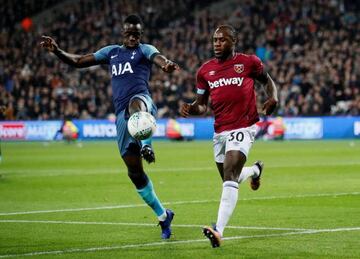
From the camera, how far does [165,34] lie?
5031 centimetres

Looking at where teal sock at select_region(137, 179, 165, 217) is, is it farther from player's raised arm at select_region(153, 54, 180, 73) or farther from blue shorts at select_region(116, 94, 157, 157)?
player's raised arm at select_region(153, 54, 180, 73)

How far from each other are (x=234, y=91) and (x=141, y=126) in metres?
1.23

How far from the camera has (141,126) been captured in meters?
11.1

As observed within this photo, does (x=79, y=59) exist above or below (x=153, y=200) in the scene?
above

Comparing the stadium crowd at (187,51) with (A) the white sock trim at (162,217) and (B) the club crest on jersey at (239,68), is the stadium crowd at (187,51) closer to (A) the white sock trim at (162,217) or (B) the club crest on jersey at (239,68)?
(A) the white sock trim at (162,217)

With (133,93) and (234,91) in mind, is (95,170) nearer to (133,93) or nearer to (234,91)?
(133,93)

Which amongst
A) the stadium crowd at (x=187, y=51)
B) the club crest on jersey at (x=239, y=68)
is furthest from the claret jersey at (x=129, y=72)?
the stadium crowd at (x=187, y=51)

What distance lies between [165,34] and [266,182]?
104 ft

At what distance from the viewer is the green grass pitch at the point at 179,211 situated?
33.4 feet

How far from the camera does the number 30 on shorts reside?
10641 mm

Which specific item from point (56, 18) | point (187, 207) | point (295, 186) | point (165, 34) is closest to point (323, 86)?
point (165, 34)

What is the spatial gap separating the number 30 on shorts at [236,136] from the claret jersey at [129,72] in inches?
65.1

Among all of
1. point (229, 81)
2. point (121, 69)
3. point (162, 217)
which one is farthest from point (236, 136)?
point (121, 69)

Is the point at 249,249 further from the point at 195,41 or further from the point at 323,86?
the point at 195,41
